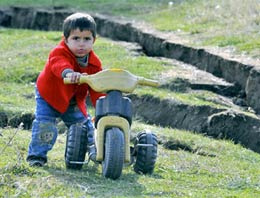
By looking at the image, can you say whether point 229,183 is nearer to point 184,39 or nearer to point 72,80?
point 72,80

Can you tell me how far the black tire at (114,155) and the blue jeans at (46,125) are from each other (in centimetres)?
55

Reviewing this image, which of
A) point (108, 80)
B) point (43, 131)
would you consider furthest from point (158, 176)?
point (43, 131)

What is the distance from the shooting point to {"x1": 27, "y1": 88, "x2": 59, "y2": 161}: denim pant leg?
735 centimetres

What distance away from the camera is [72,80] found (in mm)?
6934

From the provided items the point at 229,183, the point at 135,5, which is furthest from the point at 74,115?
the point at 135,5

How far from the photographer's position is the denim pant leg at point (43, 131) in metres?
7.35

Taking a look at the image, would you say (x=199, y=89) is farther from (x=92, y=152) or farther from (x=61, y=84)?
(x=92, y=152)

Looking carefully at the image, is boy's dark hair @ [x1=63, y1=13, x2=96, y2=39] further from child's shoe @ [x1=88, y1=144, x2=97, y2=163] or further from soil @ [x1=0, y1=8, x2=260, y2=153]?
soil @ [x1=0, y1=8, x2=260, y2=153]

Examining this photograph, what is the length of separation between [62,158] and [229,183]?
4.93 feet

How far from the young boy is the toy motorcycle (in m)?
0.16

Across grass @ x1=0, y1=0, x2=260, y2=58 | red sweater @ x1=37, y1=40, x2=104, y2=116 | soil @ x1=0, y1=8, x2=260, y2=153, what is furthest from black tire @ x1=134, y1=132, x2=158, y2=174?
grass @ x1=0, y1=0, x2=260, y2=58

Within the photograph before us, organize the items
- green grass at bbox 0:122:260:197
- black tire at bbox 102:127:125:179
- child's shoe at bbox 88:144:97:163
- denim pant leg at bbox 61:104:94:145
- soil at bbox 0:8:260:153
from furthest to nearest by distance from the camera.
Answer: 1. soil at bbox 0:8:260:153
2. denim pant leg at bbox 61:104:94:145
3. child's shoe at bbox 88:144:97:163
4. black tire at bbox 102:127:125:179
5. green grass at bbox 0:122:260:197

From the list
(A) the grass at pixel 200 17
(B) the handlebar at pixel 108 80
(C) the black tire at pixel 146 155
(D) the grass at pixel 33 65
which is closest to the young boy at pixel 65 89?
(B) the handlebar at pixel 108 80

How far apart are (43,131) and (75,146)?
1.25 feet
